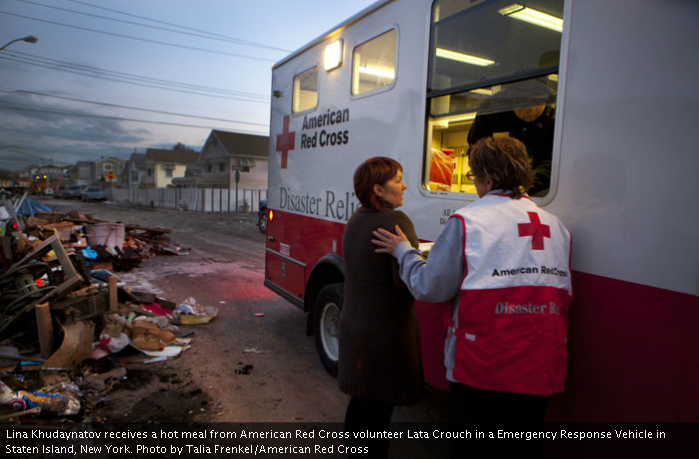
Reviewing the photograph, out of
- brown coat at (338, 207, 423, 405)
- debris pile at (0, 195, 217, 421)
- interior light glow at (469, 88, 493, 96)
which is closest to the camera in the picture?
brown coat at (338, 207, 423, 405)

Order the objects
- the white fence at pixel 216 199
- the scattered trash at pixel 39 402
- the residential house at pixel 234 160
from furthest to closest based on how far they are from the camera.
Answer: the residential house at pixel 234 160, the white fence at pixel 216 199, the scattered trash at pixel 39 402

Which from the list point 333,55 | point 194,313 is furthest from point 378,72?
point 194,313

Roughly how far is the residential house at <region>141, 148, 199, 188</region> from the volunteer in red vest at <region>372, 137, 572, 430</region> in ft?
195

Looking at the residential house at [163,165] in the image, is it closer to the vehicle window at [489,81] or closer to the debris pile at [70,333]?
the debris pile at [70,333]

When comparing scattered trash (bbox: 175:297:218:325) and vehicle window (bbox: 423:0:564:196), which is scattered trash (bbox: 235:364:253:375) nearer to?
scattered trash (bbox: 175:297:218:325)

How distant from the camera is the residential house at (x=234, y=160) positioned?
3756 centimetres

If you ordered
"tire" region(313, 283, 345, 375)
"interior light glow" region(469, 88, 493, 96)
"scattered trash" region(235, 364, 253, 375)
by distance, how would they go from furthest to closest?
1. "scattered trash" region(235, 364, 253, 375)
2. "tire" region(313, 283, 345, 375)
3. "interior light glow" region(469, 88, 493, 96)

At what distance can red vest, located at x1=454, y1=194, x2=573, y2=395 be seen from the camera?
5.76 feet

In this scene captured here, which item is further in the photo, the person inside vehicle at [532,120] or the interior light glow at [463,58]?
the interior light glow at [463,58]

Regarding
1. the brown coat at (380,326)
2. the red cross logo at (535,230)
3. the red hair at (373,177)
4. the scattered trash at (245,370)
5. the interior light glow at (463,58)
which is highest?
the interior light glow at (463,58)

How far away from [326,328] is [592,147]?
2.94m

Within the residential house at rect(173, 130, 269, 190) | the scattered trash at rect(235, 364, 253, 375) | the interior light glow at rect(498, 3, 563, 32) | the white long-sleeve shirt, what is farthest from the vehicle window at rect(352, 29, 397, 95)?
the residential house at rect(173, 130, 269, 190)

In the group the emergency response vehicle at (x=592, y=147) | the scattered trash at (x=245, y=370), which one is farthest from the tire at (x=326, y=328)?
the emergency response vehicle at (x=592, y=147)

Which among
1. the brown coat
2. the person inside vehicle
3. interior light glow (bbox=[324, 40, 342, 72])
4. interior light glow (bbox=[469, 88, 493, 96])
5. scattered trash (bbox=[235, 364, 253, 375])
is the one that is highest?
interior light glow (bbox=[324, 40, 342, 72])
